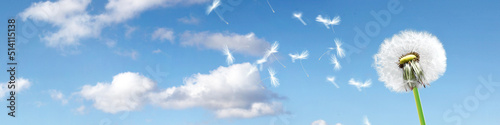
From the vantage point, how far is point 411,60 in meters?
16.1

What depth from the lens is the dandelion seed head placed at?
16.4 m

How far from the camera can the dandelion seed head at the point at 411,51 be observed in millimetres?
16359

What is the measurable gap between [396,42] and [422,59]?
128 cm

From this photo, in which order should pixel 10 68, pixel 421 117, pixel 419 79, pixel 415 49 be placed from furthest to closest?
pixel 10 68 < pixel 415 49 < pixel 419 79 < pixel 421 117

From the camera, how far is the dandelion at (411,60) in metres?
15.8

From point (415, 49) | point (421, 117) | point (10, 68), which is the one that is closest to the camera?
point (421, 117)

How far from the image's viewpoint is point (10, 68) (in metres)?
24.4

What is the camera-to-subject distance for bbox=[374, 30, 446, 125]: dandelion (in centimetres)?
1576

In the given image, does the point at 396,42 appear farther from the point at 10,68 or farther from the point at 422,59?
the point at 10,68

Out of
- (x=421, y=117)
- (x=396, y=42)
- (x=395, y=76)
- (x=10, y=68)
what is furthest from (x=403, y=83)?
(x=10, y=68)

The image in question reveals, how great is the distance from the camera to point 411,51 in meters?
16.5

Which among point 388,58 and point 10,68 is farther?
point 10,68

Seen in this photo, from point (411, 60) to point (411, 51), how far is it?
632mm

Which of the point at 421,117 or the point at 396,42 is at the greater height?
the point at 396,42
